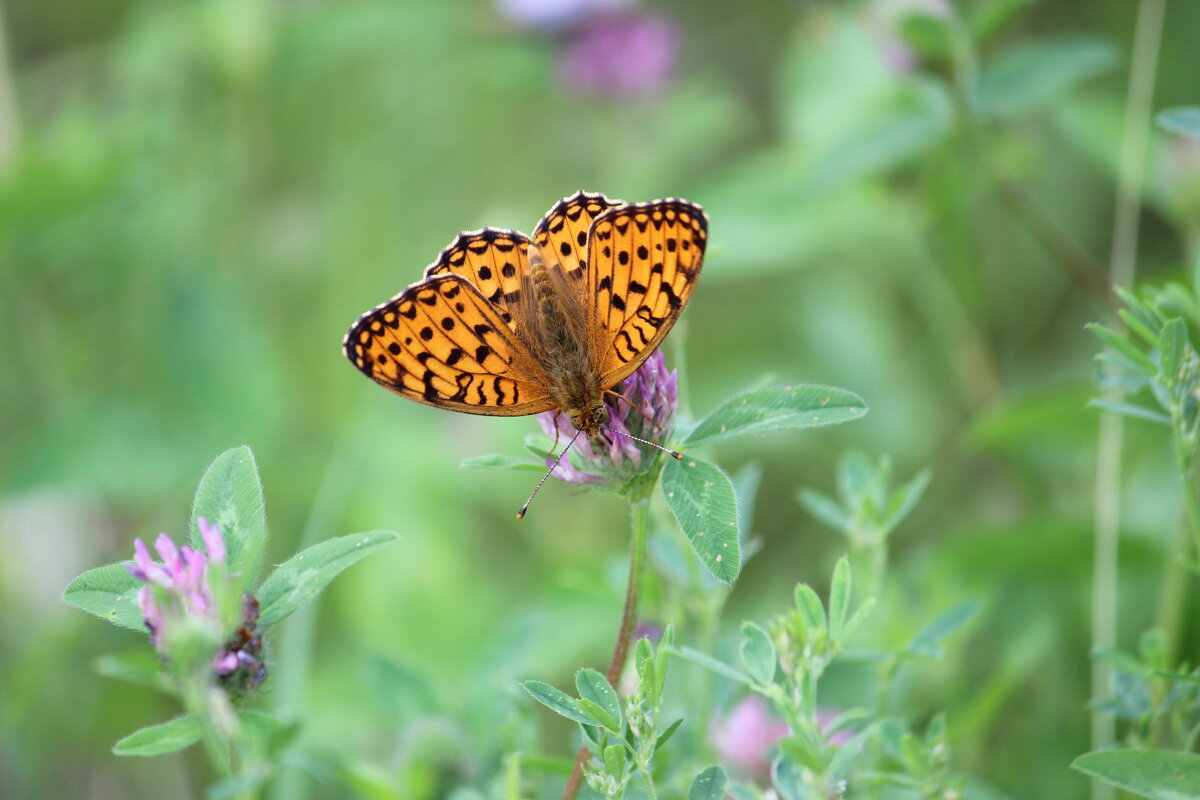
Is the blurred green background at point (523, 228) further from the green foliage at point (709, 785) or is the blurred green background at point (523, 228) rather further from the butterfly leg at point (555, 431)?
the green foliage at point (709, 785)

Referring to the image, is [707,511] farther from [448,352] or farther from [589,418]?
[448,352]

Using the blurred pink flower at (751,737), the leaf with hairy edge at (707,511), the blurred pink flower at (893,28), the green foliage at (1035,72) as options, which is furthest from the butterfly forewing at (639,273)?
the blurred pink flower at (893,28)

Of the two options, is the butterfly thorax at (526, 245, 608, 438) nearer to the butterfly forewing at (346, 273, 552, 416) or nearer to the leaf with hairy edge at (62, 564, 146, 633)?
the butterfly forewing at (346, 273, 552, 416)

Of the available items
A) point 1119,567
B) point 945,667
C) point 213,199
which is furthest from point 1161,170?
point 213,199

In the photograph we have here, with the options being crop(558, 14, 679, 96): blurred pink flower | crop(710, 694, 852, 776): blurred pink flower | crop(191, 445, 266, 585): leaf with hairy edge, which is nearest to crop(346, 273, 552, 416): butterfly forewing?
crop(191, 445, 266, 585): leaf with hairy edge

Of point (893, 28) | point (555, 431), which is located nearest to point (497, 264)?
Result: point (555, 431)

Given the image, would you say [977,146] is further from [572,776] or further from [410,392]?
[572,776]
